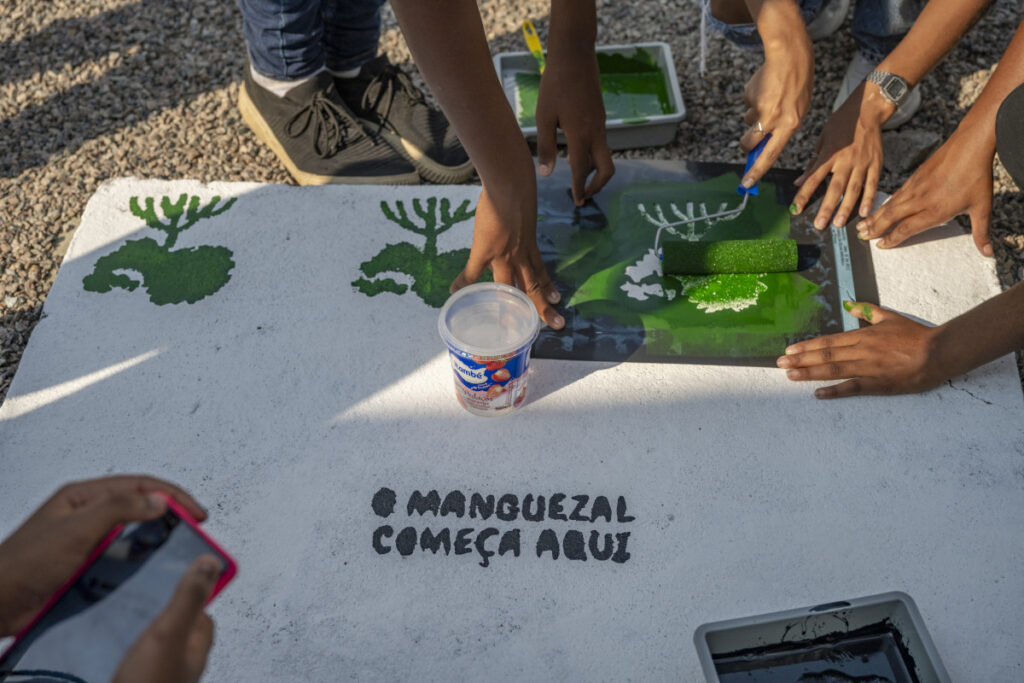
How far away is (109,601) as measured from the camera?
1.00 m

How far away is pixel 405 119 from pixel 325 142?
25 cm

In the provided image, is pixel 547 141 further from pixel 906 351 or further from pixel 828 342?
pixel 906 351

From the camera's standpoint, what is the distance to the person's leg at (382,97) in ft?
7.79

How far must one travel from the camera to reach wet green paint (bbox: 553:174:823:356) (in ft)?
6.39

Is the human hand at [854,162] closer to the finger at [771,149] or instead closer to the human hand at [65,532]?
the finger at [771,149]

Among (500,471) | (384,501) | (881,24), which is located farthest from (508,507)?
(881,24)

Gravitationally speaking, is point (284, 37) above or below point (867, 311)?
above

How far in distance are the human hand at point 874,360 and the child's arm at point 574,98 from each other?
694 millimetres

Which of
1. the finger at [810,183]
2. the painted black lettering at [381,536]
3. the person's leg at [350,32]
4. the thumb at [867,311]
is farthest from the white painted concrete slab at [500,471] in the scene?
the person's leg at [350,32]

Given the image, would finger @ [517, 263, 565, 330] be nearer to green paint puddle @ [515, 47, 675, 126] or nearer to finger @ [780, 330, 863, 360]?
finger @ [780, 330, 863, 360]

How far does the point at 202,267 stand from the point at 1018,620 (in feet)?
6.62

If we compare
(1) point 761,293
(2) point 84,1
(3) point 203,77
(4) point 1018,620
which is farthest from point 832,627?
(2) point 84,1

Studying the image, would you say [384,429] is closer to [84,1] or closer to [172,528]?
[172,528]

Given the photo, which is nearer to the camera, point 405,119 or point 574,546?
point 574,546
